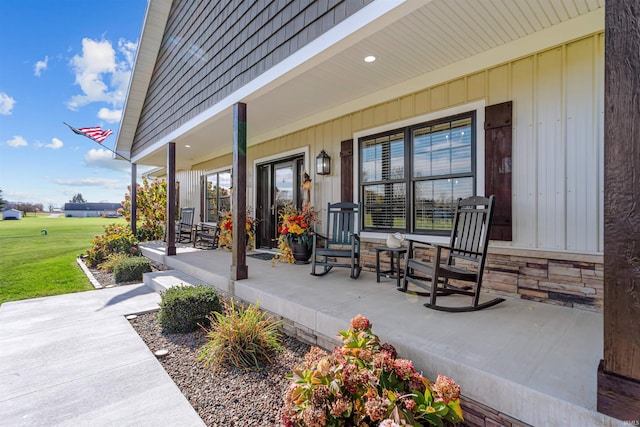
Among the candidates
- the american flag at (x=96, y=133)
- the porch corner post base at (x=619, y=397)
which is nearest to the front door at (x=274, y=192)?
the porch corner post base at (x=619, y=397)

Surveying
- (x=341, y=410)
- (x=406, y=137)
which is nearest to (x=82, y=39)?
(x=406, y=137)

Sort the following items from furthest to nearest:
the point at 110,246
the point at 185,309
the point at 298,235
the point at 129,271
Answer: the point at 110,246, the point at 129,271, the point at 298,235, the point at 185,309

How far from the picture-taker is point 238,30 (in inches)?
165

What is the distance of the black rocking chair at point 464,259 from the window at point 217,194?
5.81m

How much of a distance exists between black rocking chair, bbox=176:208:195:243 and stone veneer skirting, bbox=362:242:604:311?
22.8 feet

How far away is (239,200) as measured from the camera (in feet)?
12.9

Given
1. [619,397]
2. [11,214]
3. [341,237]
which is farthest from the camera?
[11,214]

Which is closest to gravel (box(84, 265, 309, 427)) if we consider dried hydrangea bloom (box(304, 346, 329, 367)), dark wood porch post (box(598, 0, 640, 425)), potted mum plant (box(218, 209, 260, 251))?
dried hydrangea bloom (box(304, 346, 329, 367))

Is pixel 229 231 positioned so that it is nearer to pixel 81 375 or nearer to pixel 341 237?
pixel 341 237

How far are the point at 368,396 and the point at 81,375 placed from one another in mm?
2210

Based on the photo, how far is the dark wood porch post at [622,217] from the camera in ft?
3.96

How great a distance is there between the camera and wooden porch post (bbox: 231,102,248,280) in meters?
3.88

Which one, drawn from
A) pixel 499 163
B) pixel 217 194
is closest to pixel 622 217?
pixel 499 163

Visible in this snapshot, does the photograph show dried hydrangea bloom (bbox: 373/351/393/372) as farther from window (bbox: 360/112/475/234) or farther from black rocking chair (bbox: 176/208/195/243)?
black rocking chair (bbox: 176/208/195/243)
